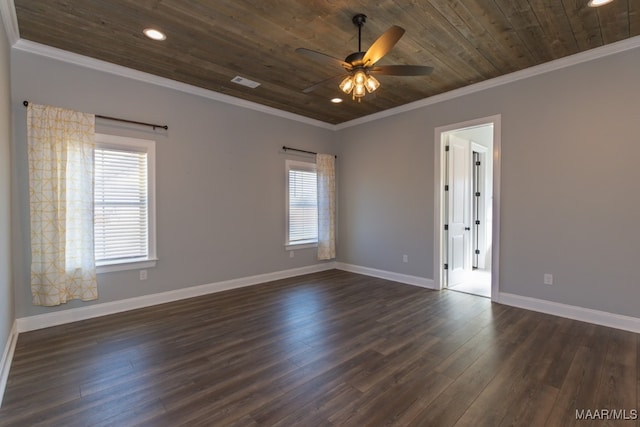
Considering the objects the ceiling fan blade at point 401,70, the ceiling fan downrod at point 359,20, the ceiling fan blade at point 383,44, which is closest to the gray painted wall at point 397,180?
the ceiling fan blade at point 401,70

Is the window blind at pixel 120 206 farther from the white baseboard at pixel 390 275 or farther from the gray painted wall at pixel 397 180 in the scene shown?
the white baseboard at pixel 390 275

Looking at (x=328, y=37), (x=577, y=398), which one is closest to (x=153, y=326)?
(x=328, y=37)

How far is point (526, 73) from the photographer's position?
373cm

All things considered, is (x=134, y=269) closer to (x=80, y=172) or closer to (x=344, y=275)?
(x=80, y=172)

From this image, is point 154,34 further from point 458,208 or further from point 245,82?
point 458,208

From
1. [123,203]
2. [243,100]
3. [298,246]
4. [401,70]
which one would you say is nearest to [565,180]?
[401,70]

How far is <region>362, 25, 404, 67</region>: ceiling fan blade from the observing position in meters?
2.18

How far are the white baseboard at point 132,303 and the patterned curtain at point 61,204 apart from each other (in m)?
0.22

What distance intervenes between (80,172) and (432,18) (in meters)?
3.90

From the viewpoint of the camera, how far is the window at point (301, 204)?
5.50 meters

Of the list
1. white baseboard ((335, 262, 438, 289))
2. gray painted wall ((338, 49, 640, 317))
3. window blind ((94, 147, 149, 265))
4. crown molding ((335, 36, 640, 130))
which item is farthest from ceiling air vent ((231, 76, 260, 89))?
white baseboard ((335, 262, 438, 289))

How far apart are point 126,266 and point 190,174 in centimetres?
144

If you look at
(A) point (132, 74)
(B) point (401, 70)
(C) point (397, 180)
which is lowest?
(C) point (397, 180)

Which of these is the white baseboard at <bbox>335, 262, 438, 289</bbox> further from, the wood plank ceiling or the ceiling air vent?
the ceiling air vent
